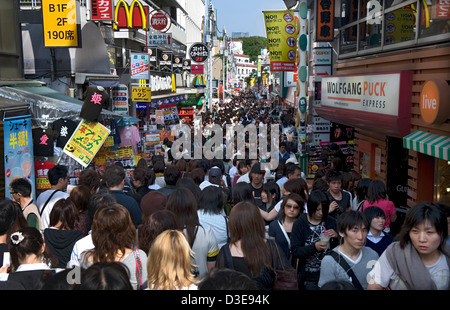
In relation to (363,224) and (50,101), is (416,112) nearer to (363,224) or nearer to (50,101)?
(363,224)

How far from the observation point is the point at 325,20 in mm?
16125

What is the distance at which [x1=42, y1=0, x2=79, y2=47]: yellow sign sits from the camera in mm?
12789

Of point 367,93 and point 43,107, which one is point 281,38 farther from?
point 43,107

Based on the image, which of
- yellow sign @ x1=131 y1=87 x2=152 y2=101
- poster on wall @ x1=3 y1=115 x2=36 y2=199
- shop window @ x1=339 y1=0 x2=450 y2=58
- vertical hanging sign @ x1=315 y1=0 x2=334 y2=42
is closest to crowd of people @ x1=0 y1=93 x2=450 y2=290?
poster on wall @ x1=3 y1=115 x2=36 y2=199

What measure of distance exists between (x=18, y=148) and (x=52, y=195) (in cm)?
310

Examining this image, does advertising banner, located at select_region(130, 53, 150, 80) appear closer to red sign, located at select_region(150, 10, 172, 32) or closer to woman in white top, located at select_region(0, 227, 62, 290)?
red sign, located at select_region(150, 10, 172, 32)

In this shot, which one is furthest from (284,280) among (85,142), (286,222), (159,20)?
(159,20)

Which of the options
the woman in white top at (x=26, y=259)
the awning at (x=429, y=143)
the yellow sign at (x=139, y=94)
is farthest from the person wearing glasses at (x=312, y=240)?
the yellow sign at (x=139, y=94)

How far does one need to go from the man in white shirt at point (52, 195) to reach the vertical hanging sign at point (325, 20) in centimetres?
1089

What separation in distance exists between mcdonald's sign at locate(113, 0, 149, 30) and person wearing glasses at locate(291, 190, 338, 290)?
505 inches

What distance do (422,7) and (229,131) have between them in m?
11.9

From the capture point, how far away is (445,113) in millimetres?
7766

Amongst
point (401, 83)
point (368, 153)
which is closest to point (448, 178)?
point (401, 83)

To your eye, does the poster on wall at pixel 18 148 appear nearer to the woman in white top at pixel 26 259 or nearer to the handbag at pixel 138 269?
the woman in white top at pixel 26 259
